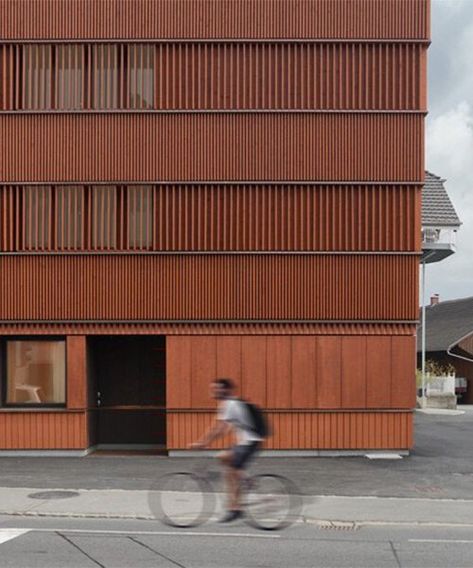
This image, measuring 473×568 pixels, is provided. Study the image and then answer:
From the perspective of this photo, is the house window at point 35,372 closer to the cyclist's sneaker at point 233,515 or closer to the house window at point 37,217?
the house window at point 37,217

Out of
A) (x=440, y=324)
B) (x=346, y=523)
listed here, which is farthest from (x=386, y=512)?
(x=440, y=324)

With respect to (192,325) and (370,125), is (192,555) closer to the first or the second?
(192,325)

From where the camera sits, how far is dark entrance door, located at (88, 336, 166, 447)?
23453mm

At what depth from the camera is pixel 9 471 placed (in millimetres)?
19766

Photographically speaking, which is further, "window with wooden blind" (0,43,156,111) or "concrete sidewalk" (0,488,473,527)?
"window with wooden blind" (0,43,156,111)

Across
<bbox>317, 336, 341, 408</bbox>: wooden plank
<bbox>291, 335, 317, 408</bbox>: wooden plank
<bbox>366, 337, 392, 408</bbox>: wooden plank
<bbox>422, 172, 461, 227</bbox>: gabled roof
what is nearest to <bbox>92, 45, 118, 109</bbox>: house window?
<bbox>291, 335, 317, 408</bbox>: wooden plank

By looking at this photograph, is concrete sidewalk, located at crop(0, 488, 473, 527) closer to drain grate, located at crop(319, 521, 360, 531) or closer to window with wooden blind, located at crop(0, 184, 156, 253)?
drain grate, located at crop(319, 521, 360, 531)

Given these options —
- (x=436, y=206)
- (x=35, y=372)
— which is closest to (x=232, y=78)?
(x=35, y=372)

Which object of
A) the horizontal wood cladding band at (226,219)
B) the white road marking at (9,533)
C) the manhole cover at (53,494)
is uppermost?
the horizontal wood cladding band at (226,219)

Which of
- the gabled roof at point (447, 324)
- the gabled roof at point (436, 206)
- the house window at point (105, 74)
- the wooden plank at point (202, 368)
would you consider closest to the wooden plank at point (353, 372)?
the wooden plank at point (202, 368)

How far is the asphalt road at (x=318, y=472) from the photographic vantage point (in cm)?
1772

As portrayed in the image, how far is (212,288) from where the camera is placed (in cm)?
2197

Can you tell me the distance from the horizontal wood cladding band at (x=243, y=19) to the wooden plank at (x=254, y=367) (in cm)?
667

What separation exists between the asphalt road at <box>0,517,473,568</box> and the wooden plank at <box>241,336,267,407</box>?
7.96m
